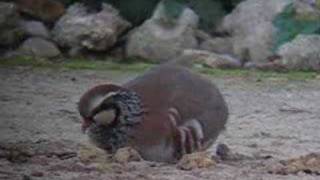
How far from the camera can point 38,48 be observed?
37.7 feet

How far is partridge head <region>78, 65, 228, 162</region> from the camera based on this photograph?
4566 mm

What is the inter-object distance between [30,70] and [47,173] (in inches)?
223

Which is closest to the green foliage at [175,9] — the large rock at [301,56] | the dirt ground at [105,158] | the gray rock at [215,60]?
the gray rock at [215,60]

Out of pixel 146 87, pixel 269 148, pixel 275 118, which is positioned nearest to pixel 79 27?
pixel 275 118

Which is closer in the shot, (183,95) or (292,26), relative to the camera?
(183,95)

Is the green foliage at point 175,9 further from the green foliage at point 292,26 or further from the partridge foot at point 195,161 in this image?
the partridge foot at point 195,161

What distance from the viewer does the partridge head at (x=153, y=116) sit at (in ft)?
15.0

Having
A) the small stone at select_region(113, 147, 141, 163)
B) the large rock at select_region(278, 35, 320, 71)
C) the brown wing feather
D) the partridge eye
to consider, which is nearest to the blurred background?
the large rock at select_region(278, 35, 320, 71)

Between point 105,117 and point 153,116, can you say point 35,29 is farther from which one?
point 105,117

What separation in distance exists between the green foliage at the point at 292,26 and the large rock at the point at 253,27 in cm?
9

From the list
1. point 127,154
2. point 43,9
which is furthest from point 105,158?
point 43,9

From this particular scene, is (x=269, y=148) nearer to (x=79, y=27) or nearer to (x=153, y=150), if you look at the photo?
(x=153, y=150)

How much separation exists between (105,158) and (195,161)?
1.28ft

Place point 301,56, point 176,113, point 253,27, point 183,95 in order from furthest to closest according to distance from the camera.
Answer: point 253,27, point 301,56, point 183,95, point 176,113
